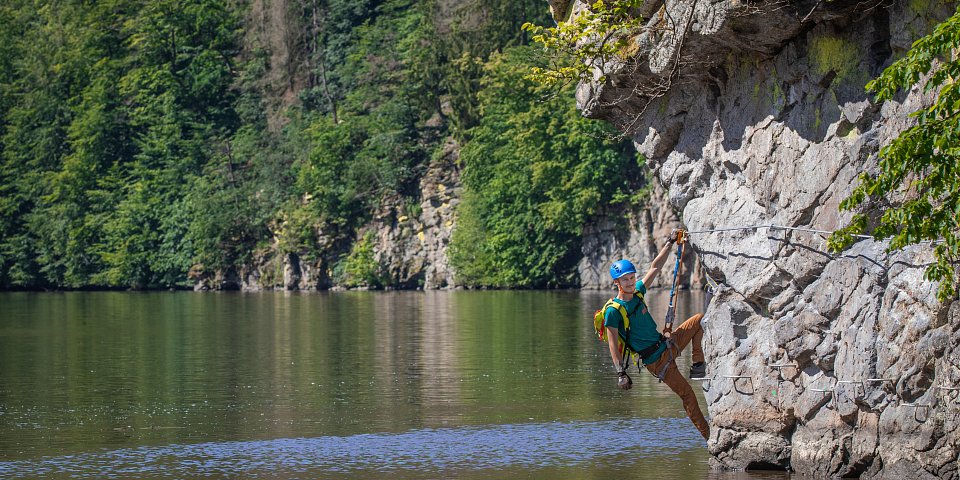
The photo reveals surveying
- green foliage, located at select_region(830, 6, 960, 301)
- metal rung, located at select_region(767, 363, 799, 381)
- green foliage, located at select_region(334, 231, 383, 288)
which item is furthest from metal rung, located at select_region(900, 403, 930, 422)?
green foliage, located at select_region(334, 231, 383, 288)

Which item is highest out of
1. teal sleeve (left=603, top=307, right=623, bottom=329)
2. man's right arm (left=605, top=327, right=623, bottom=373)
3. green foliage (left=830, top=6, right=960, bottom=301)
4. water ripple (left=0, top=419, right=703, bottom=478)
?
green foliage (left=830, top=6, right=960, bottom=301)

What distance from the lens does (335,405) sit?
70.8 ft

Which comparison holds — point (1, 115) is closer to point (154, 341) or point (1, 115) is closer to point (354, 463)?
point (154, 341)

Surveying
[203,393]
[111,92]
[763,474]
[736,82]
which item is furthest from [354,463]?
[111,92]

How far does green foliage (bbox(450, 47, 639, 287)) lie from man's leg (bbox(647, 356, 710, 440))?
54265mm

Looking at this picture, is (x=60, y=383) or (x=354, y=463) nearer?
(x=354, y=463)

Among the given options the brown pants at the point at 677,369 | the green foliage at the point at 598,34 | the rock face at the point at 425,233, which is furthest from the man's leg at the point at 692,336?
the rock face at the point at 425,233

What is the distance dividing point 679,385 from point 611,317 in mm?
1247

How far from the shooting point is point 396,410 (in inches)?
816

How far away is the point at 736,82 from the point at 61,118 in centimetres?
9134

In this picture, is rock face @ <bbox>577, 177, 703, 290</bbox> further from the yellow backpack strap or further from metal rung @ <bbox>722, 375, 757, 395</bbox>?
the yellow backpack strap

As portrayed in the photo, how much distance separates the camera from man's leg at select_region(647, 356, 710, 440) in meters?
14.9

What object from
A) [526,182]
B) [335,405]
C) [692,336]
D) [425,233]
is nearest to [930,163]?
[692,336]

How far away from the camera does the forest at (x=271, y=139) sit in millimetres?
74938
